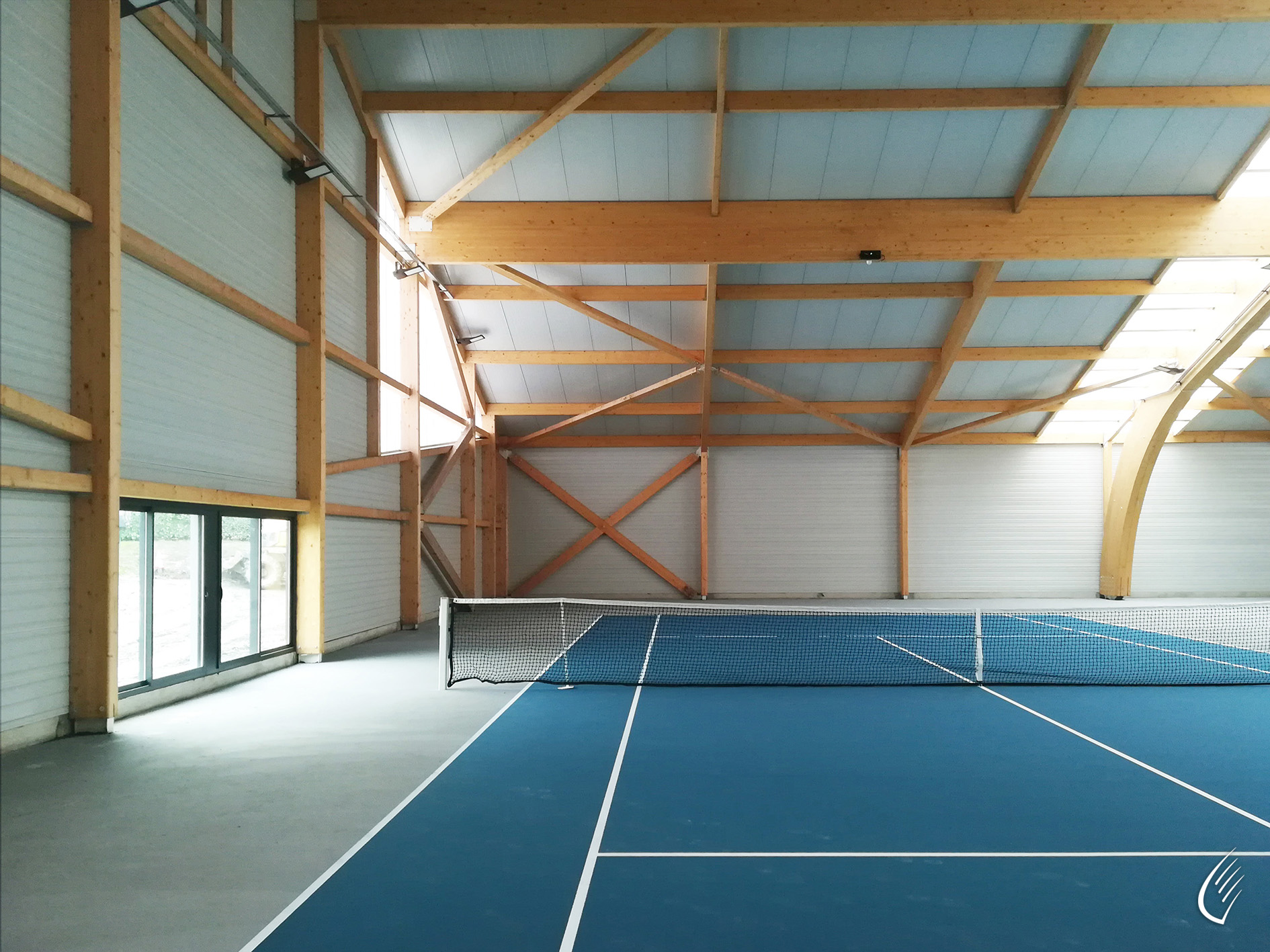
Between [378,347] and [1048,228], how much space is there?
1175 cm

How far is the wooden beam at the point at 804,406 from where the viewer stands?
2208 centimetres

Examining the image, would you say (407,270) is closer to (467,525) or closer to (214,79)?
(214,79)

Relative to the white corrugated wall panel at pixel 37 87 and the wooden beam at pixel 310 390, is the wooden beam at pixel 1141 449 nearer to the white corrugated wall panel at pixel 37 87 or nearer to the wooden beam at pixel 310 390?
the wooden beam at pixel 310 390

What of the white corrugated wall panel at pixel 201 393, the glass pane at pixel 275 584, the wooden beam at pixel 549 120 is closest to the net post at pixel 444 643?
the glass pane at pixel 275 584

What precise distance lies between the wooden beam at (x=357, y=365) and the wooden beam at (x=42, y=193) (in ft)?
17.1

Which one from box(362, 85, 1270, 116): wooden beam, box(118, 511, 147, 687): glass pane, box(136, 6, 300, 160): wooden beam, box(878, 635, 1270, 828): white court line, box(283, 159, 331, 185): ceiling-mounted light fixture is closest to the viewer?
box(878, 635, 1270, 828): white court line

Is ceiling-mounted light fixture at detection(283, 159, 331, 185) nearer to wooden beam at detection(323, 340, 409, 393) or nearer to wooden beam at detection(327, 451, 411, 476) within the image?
wooden beam at detection(323, 340, 409, 393)

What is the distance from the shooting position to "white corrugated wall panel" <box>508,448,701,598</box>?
85.8ft

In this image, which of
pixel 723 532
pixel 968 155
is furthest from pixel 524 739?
pixel 723 532

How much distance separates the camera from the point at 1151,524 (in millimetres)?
25594

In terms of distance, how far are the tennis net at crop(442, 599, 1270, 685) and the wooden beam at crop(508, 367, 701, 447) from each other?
16.8 ft

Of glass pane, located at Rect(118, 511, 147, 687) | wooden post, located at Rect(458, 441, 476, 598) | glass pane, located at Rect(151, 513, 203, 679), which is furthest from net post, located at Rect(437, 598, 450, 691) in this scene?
wooden post, located at Rect(458, 441, 476, 598)

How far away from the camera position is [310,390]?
13242 mm

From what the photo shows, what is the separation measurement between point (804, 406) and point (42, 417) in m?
18.0
